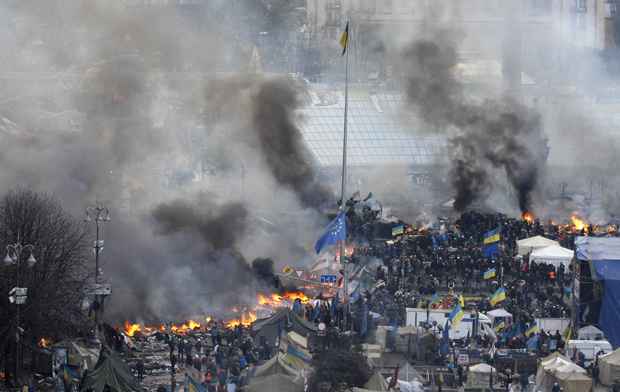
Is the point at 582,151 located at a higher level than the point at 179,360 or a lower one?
higher

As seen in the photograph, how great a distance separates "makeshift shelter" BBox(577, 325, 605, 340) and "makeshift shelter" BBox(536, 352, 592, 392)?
14.8 feet

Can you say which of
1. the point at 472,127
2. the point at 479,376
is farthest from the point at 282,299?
the point at 472,127

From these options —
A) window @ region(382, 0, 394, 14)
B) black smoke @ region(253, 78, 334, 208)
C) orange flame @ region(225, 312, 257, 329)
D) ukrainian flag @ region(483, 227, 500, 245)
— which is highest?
window @ region(382, 0, 394, 14)

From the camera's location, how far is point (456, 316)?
47.4 metres

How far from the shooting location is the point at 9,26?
7188 centimetres

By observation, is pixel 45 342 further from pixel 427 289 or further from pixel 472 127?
pixel 472 127

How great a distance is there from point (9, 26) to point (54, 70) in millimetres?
2507

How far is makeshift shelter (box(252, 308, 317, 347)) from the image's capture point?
46875 mm

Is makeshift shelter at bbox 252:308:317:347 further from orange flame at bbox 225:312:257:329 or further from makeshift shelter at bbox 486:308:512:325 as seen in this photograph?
makeshift shelter at bbox 486:308:512:325

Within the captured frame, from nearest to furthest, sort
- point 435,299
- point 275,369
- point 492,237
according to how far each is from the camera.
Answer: point 275,369 → point 435,299 → point 492,237

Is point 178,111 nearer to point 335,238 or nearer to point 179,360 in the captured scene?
point 335,238

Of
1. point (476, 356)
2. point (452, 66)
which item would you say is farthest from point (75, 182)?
point (452, 66)

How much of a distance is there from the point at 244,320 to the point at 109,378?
13133mm

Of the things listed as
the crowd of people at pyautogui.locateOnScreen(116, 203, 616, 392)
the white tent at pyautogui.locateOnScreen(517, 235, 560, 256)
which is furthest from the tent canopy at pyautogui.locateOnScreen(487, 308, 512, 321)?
the white tent at pyautogui.locateOnScreen(517, 235, 560, 256)
